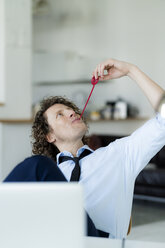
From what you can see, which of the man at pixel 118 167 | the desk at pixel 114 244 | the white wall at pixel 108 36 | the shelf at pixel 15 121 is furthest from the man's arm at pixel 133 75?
the white wall at pixel 108 36

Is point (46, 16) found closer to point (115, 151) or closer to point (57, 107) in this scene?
point (57, 107)

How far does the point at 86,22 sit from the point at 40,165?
20.7 ft

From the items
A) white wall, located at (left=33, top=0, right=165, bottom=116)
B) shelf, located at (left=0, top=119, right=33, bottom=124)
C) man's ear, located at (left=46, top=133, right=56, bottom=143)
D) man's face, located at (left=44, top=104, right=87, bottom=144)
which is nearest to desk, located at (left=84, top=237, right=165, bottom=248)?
man's face, located at (left=44, top=104, right=87, bottom=144)

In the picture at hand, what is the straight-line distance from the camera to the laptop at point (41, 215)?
2.47 ft

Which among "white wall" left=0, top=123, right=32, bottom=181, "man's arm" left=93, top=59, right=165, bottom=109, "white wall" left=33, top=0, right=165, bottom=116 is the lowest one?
"white wall" left=0, top=123, right=32, bottom=181

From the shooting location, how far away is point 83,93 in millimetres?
7109

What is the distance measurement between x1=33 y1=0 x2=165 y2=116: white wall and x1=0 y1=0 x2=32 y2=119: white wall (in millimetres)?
2179

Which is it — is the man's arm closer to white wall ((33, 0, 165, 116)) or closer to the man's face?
the man's face

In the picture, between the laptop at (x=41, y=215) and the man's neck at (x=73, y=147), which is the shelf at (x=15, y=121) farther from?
the laptop at (x=41, y=215)

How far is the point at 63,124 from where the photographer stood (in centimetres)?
194

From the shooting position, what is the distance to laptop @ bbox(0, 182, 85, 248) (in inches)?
29.6

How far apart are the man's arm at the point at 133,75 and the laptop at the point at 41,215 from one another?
2.62 feet

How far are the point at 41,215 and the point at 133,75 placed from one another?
3.19ft

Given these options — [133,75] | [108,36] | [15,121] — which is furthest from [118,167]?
[108,36]
